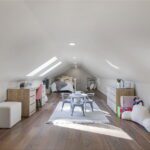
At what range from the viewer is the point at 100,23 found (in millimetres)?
2875

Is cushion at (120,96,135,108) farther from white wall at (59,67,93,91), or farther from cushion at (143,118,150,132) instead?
white wall at (59,67,93,91)

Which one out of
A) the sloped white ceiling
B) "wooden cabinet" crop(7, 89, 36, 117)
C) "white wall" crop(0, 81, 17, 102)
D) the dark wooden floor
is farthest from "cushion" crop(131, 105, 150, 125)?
"white wall" crop(0, 81, 17, 102)

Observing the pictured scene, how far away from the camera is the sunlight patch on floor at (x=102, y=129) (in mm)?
3764

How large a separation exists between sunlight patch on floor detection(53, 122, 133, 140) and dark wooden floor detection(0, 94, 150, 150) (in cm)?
2

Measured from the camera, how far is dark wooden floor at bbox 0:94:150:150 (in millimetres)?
3186

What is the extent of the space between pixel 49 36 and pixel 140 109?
2.79 metres

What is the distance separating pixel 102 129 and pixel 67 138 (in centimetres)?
94

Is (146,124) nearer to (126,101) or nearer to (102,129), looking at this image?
(102,129)

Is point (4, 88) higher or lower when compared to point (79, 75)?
lower

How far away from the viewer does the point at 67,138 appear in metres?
3.61

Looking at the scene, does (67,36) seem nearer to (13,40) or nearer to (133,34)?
(13,40)

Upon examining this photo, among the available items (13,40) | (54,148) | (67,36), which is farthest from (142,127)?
(13,40)

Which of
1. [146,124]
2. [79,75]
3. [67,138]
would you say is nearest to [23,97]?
[67,138]

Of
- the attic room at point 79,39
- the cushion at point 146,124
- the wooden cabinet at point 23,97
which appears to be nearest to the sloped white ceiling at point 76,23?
the attic room at point 79,39
